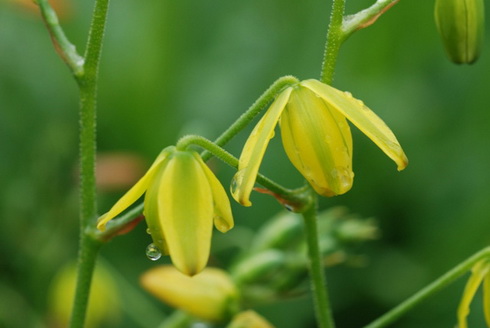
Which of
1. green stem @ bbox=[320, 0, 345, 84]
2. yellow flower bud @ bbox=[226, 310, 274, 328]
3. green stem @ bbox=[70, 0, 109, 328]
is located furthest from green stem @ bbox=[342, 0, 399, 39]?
yellow flower bud @ bbox=[226, 310, 274, 328]

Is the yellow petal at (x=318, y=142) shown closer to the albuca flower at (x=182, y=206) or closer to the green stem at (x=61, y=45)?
the albuca flower at (x=182, y=206)

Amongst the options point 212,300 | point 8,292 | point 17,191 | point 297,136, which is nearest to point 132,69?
point 17,191

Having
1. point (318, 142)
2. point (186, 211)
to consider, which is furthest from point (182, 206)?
point (318, 142)

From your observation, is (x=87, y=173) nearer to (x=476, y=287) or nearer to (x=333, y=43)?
(x=333, y=43)

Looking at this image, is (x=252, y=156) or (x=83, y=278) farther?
(x=83, y=278)

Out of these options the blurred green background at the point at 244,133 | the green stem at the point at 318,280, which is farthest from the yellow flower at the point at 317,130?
the blurred green background at the point at 244,133
